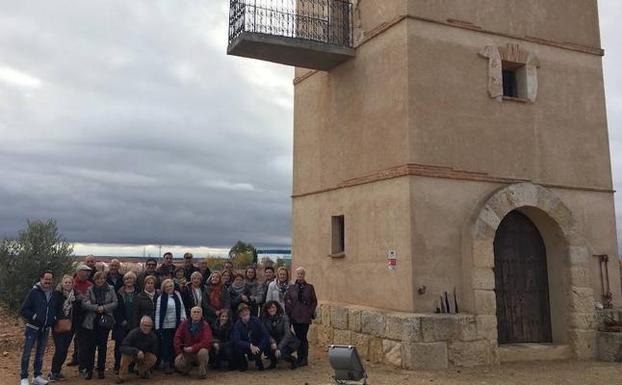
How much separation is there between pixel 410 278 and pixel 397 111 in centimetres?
309

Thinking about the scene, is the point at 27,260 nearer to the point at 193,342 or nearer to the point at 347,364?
the point at 193,342

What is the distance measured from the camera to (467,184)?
34.5 feet

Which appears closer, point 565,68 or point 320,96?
point 565,68

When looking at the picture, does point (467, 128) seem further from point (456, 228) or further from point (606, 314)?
point (606, 314)

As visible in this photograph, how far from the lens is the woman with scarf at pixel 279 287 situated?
1016 centimetres

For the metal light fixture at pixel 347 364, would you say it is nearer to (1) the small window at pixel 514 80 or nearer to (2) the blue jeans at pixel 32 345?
(2) the blue jeans at pixel 32 345

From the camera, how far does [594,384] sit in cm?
880

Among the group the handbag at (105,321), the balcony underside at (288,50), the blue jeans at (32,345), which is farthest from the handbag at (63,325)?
the balcony underside at (288,50)

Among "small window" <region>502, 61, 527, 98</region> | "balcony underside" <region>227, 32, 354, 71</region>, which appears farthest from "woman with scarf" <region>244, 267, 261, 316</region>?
"small window" <region>502, 61, 527, 98</region>

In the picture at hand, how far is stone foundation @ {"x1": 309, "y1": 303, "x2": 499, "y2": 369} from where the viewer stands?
9.42 m

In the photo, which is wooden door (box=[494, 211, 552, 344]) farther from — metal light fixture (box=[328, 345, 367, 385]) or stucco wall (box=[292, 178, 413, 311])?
metal light fixture (box=[328, 345, 367, 385])

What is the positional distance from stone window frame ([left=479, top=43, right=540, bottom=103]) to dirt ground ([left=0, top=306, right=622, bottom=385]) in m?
5.05

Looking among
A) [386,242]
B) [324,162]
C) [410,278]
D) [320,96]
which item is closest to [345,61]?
[320,96]

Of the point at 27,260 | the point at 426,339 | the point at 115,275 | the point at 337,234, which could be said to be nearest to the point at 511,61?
the point at 337,234
